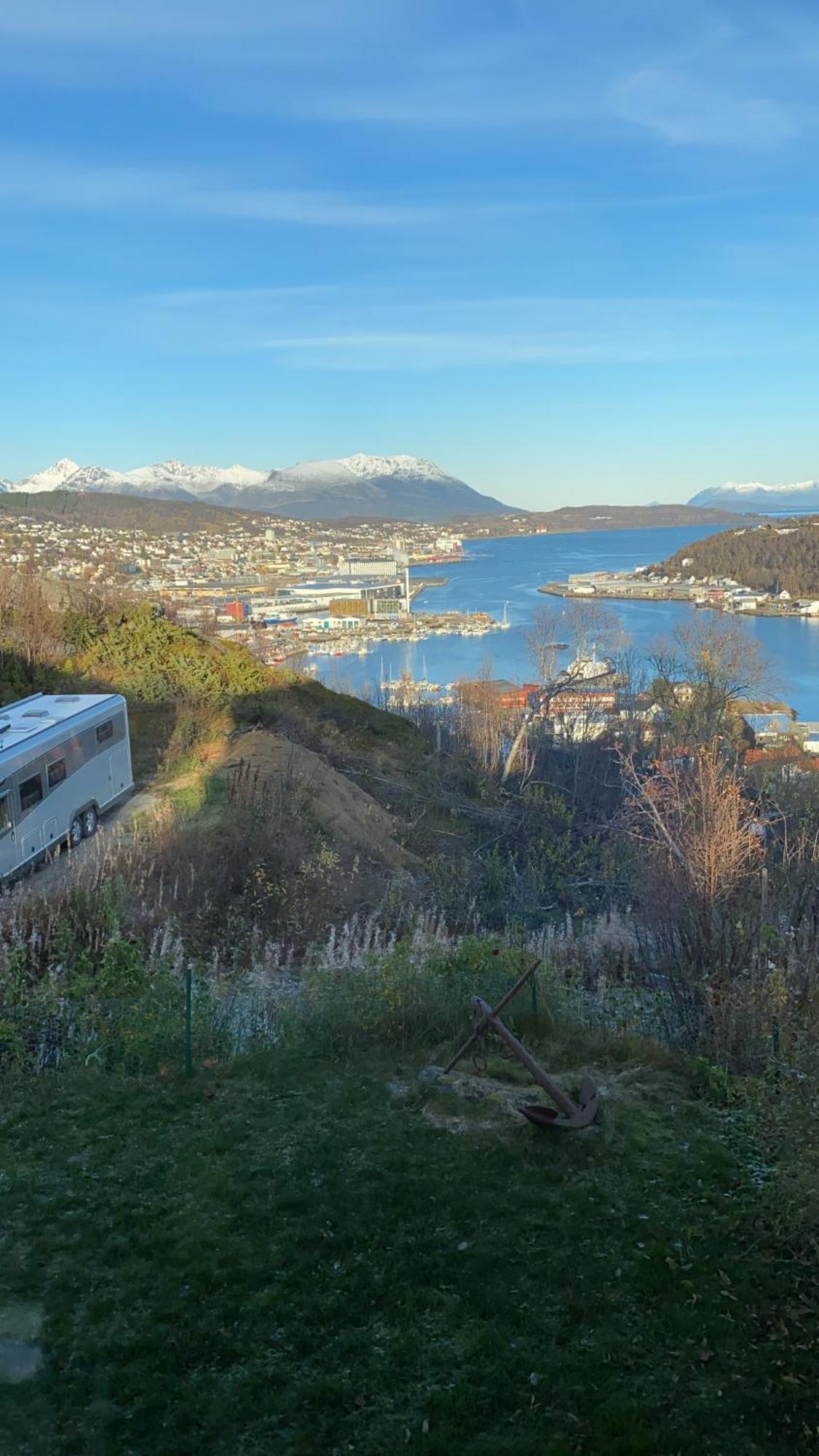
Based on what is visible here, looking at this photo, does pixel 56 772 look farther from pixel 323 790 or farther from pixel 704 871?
pixel 704 871

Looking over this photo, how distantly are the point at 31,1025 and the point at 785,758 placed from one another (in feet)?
79.8

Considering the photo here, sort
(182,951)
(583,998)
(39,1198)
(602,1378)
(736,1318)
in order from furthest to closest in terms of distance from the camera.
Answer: (182,951) < (583,998) < (39,1198) < (736,1318) < (602,1378)

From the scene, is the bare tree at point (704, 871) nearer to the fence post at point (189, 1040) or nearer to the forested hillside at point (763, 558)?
the fence post at point (189, 1040)

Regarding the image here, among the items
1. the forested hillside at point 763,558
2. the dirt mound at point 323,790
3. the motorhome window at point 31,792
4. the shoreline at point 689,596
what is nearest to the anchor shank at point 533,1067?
the motorhome window at point 31,792

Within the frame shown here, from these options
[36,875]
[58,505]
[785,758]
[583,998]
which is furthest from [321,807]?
[58,505]

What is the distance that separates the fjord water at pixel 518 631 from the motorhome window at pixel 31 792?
25.4m

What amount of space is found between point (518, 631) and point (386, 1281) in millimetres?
53474

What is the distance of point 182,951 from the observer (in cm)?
921

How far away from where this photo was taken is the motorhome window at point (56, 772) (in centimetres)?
1202

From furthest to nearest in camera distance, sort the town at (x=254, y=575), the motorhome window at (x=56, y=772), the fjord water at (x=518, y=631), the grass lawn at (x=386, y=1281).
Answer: the fjord water at (x=518, y=631) < the town at (x=254, y=575) < the motorhome window at (x=56, y=772) < the grass lawn at (x=386, y=1281)

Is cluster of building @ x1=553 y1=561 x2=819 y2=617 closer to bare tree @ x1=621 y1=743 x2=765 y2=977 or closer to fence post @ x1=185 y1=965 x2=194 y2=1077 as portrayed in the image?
bare tree @ x1=621 y1=743 x2=765 y2=977

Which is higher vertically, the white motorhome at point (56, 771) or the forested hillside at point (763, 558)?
the forested hillside at point (763, 558)

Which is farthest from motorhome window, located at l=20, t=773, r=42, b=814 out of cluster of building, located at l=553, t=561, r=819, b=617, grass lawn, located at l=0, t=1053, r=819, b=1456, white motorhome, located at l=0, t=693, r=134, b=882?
cluster of building, located at l=553, t=561, r=819, b=617

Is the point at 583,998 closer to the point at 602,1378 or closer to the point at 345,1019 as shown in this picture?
the point at 345,1019
